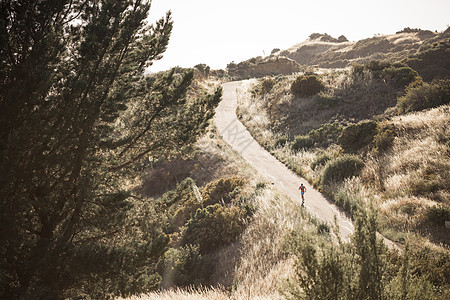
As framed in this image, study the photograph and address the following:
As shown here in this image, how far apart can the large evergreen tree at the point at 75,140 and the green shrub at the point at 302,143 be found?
48.3 ft

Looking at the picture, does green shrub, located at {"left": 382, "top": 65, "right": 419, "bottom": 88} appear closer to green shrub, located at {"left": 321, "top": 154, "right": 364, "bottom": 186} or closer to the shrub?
green shrub, located at {"left": 321, "top": 154, "right": 364, "bottom": 186}

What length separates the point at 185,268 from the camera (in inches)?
375

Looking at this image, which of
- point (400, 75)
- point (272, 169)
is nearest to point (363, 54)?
point (400, 75)

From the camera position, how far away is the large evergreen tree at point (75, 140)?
159 inches

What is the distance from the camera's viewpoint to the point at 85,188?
4875mm

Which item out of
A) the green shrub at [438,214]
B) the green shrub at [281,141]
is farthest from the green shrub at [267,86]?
the green shrub at [438,214]

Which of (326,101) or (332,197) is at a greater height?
(326,101)

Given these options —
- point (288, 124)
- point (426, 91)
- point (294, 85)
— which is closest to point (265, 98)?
point (294, 85)

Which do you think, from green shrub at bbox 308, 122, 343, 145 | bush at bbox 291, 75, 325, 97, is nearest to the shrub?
green shrub at bbox 308, 122, 343, 145

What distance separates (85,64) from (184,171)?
1403 cm

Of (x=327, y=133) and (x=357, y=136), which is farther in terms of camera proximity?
(x=327, y=133)

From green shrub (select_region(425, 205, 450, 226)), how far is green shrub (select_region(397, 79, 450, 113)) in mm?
11229

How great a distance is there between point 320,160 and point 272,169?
3495 millimetres

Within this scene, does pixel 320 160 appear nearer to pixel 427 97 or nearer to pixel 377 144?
pixel 377 144
